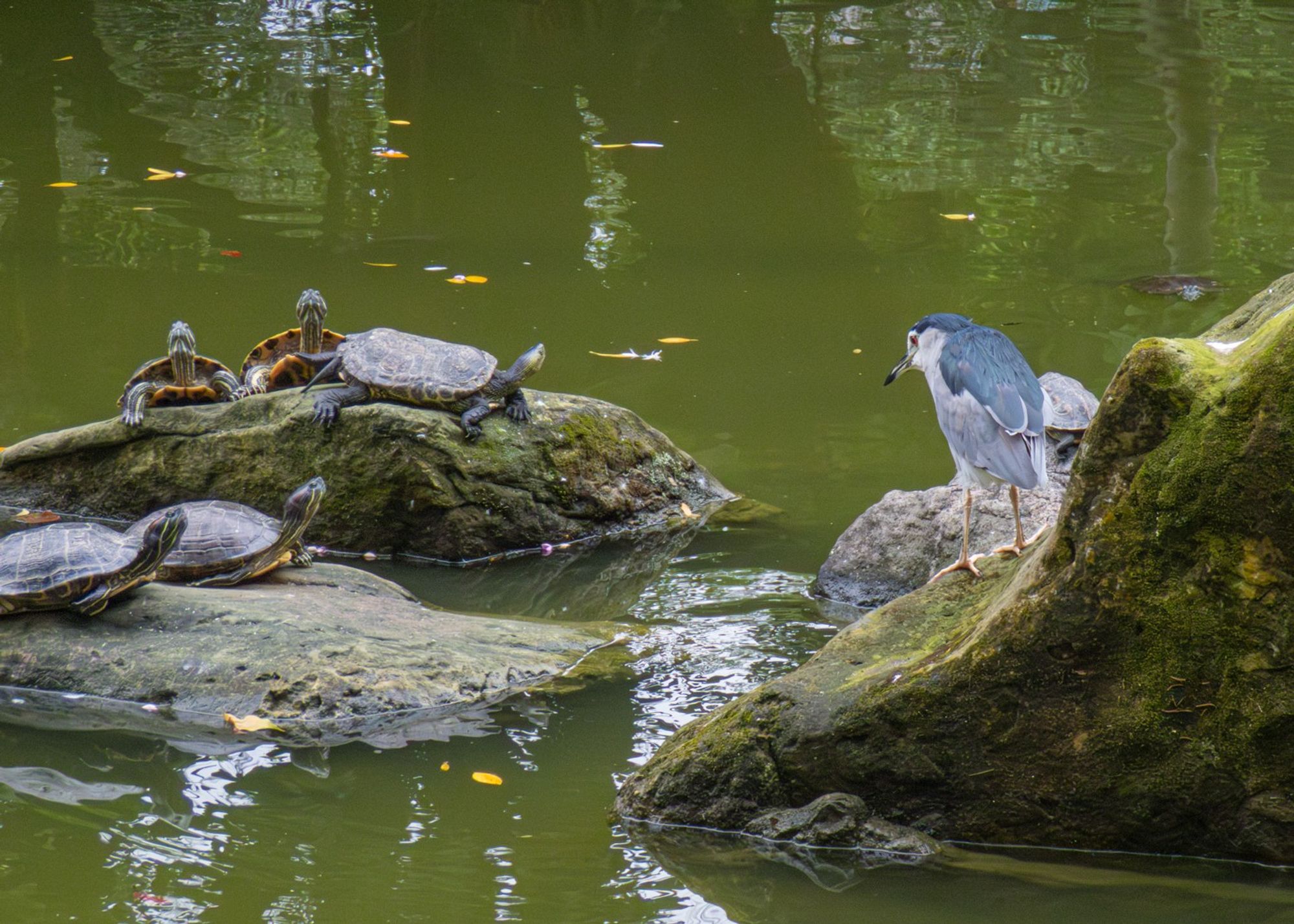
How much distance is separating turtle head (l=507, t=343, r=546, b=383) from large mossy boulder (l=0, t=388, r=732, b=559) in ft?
0.55

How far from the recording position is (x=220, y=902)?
3.61m

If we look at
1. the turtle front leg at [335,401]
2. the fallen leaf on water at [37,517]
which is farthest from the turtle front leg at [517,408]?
the fallen leaf on water at [37,517]

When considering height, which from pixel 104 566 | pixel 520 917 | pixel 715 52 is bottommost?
pixel 520 917

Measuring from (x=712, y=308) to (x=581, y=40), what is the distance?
27.7 ft

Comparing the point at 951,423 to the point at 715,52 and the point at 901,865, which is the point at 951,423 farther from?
the point at 715,52

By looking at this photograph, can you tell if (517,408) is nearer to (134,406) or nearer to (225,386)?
(225,386)

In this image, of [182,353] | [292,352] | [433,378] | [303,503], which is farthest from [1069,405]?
[182,353]

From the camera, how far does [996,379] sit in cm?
476

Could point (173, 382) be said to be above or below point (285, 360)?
below

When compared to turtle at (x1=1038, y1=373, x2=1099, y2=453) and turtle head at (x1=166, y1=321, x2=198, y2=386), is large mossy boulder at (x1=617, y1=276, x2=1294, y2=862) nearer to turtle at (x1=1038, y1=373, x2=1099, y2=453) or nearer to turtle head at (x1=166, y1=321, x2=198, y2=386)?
turtle at (x1=1038, y1=373, x2=1099, y2=453)

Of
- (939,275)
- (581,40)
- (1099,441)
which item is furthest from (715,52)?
(1099,441)

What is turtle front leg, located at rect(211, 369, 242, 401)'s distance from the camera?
26.0ft

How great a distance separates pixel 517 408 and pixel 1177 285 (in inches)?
226

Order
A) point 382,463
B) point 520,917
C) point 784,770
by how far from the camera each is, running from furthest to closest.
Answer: point 382,463 → point 784,770 → point 520,917
